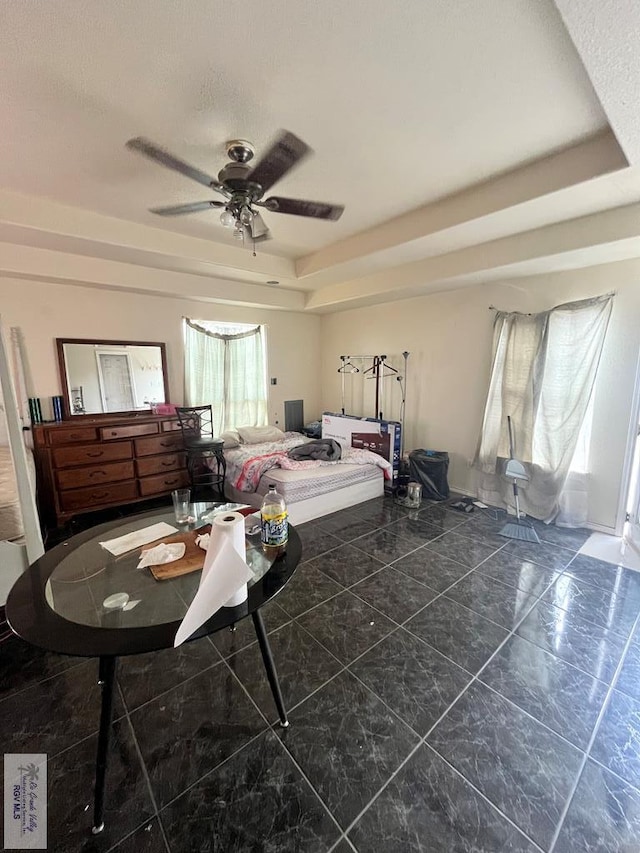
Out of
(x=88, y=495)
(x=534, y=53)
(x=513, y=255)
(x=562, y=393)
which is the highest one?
(x=534, y=53)

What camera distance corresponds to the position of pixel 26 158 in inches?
77.8

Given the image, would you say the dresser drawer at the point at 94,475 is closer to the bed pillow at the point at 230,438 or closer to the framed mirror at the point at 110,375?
the framed mirror at the point at 110,375

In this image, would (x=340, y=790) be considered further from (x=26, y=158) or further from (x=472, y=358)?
(x=472, y=358)

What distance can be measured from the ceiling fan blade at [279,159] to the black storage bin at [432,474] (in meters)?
3.07

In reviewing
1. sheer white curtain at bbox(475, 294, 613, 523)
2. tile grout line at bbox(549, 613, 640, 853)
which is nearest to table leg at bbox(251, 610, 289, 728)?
tile grout line at bbox(549, 613, 640, 853)

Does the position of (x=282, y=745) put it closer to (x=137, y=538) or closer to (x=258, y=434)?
(x=137, y=538)

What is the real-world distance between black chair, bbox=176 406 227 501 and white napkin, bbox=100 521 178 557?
2064 mm

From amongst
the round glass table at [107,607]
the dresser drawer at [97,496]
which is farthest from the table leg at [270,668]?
the dresser drawer at [97,496]

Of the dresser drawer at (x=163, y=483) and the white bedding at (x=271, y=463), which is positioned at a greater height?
the white bedding at (x=271, y=463)

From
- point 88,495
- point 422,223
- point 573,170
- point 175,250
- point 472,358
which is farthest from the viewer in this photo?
point 472,358

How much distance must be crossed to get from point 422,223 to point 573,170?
99 centimetres

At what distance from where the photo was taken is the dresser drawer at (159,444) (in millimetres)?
3664

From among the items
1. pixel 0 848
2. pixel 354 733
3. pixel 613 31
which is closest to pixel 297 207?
pixel 613 31

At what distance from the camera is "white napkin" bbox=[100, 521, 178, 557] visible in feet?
5.11
